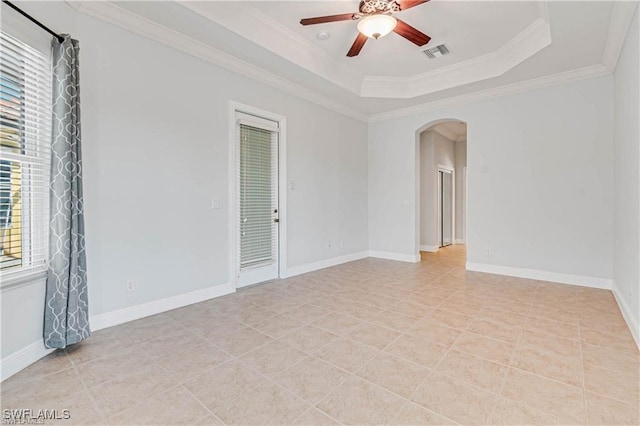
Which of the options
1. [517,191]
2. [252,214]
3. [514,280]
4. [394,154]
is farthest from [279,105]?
[514,280]

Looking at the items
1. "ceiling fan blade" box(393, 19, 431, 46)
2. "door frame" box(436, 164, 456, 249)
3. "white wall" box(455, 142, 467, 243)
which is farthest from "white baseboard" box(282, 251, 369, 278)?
"white wall" box(455, 142, 467, 243)

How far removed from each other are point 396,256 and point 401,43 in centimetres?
385

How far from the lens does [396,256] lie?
6.25m

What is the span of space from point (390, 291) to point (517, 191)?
2.68 m

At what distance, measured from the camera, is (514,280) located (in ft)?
15.2

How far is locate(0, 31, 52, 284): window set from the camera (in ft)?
7.06

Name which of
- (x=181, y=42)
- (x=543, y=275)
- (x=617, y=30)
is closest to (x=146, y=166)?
(x=181, y=42)

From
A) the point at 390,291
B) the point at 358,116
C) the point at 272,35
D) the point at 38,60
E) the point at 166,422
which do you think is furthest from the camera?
the point at 358,116

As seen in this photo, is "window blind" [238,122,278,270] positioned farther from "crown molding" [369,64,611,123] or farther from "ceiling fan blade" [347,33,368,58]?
"crown molding" [369,64,611,123]

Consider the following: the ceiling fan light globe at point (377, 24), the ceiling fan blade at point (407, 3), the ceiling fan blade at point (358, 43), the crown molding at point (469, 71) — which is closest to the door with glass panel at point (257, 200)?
the ceiling fan blade at point (358, 43)

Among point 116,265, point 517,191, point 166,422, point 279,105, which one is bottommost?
point 166,422

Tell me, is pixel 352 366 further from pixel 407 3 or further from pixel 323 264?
pixel 323 264

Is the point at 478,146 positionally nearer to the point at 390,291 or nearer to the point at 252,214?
the point at 390,291

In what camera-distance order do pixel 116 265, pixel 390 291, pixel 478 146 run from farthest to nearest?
pixel 478 146, pixel 390 291, pixel 116 265
